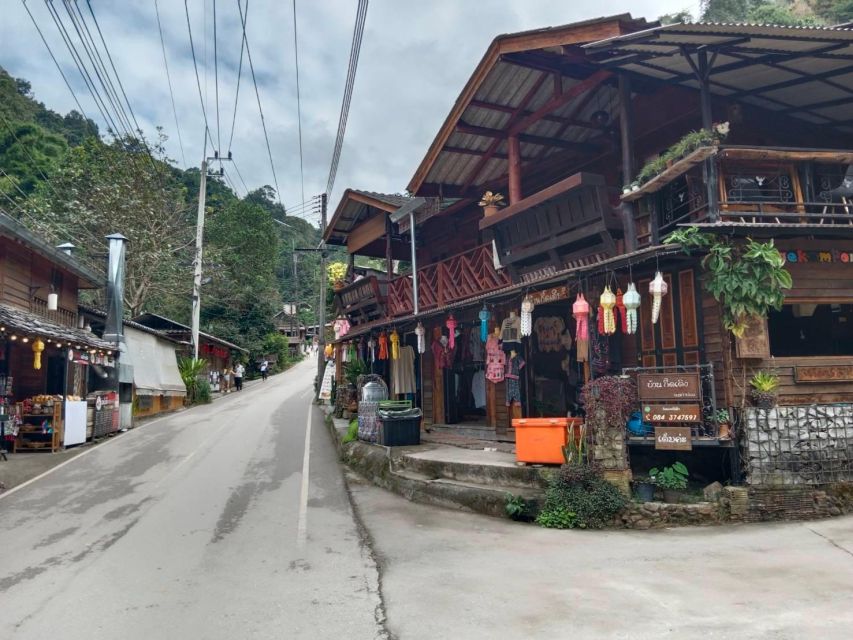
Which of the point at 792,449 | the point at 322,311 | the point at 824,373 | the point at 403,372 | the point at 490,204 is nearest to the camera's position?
the point at 792,449

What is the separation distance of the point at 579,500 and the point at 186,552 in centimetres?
527

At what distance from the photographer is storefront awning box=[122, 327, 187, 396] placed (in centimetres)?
2232

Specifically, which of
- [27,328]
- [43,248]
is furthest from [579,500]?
[43,248]

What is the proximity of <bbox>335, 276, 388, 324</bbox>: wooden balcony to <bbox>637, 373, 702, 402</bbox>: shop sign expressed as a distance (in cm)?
1112

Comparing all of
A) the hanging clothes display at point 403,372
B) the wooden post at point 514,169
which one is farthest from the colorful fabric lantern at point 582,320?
the hanging clothes display at point 403,372

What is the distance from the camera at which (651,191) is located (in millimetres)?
9422

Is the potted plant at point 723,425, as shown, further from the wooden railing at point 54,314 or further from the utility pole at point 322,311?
the utility pole at point 322,311

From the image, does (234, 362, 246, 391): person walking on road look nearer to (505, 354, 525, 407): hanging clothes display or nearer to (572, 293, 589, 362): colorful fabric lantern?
(505, 354, 525, 407): hanging clothes display

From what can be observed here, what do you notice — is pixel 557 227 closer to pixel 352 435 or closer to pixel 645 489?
pixel 645 489

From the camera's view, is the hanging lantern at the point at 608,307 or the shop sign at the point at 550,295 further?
the shop sign at the point at 550,295

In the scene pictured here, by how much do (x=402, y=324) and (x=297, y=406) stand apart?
42.9 feet

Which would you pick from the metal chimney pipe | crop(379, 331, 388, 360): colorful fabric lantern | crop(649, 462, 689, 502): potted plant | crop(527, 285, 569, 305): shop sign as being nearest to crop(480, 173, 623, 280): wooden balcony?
crop(527, 285, 569, 305): shop sign

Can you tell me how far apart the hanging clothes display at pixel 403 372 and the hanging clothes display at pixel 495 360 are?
4.65 m

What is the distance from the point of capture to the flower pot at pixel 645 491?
8.20 m
